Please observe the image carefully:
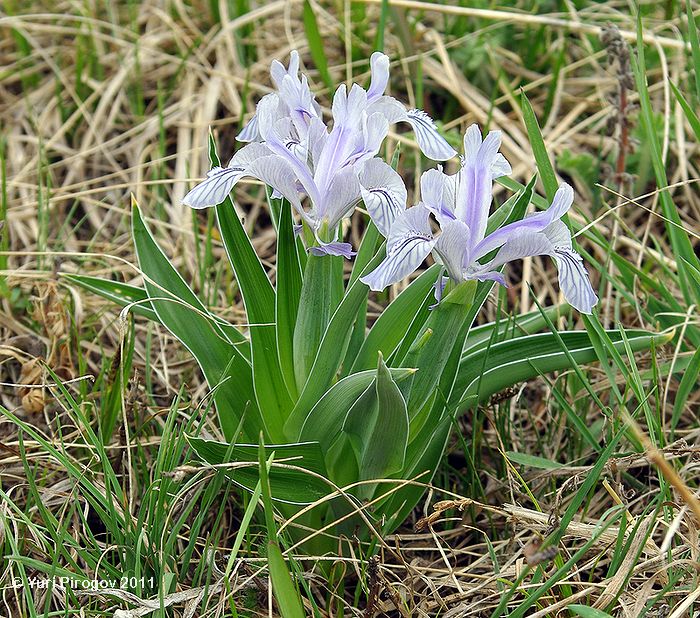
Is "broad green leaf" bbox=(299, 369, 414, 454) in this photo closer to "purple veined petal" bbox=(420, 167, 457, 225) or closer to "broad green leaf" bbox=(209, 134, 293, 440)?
"broad green leaf" bbox=(209, 134, 293, 440)

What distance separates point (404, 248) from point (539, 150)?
62cm

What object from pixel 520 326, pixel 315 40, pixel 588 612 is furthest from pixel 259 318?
pixel 315 40

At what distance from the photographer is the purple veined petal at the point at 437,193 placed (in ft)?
4.52

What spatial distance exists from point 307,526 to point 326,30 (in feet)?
7.08

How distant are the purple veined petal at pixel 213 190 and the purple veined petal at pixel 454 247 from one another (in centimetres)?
36

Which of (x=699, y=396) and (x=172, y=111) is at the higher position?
(x=172, y=111)

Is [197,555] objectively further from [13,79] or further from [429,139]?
[13,79]

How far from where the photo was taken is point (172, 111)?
122 inches

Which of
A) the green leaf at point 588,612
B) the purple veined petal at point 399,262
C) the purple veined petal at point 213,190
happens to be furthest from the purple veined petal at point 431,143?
the green leaf at point 588,612

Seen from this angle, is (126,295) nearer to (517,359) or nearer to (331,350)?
(331,350)

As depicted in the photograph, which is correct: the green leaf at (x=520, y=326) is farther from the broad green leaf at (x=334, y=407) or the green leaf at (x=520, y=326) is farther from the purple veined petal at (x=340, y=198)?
the purple veined petal at (x=340, y=198)

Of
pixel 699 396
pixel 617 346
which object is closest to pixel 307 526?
pixel 617 346

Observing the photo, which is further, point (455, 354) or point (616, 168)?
point (616, 168)

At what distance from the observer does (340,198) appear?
4.72 ft
